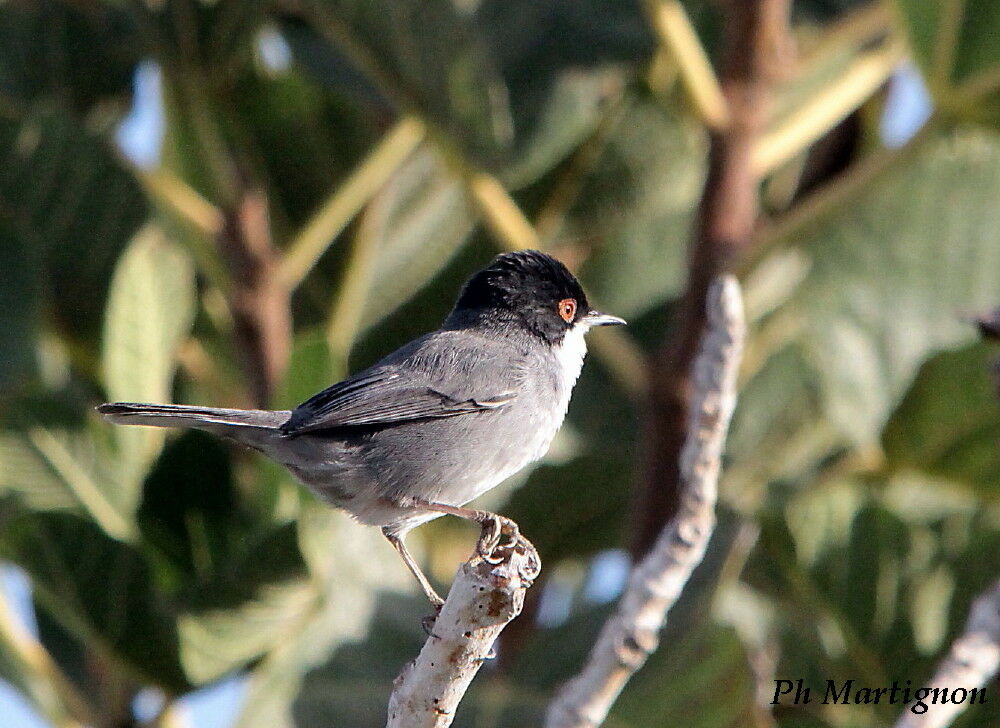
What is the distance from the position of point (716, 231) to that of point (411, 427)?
0.94m

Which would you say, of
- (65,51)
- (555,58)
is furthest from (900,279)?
(65,51)

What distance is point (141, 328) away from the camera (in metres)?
3.50

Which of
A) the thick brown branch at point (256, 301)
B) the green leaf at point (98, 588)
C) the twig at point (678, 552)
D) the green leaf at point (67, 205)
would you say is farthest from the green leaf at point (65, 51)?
the twig at point (678, 552)

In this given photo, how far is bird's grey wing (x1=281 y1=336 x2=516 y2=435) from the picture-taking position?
10.9ft

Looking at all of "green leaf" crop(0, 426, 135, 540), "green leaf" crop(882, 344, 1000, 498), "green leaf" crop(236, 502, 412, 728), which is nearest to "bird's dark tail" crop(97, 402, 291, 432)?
"green leaf" crop(236, 502, 412, 728)

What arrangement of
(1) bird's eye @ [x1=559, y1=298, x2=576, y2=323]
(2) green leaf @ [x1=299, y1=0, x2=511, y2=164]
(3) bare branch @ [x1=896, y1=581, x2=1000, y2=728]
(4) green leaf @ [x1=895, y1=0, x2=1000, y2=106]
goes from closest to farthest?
(3) bare branch @ [x1=896, y1=581, x2=1000, y2=728], (4) green leaf @ [x1=895, y1=0, x2=1000, y2=106], (2) green leaf @ [x1=299, y1=0, x2=511, y2=164], (1) bird's eye @ [x1=559, y1=298, x2=576, y2=323]

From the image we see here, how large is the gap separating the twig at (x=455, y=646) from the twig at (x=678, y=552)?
6.9 inches

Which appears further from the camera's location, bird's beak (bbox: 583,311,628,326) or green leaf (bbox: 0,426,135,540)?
bird's beak (bbox: 583,311,628,326)

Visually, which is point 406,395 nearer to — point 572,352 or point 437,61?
point 572,352

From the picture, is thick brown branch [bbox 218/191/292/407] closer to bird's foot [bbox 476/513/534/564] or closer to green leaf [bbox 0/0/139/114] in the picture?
green leaf [bbox 0/0/139/114]

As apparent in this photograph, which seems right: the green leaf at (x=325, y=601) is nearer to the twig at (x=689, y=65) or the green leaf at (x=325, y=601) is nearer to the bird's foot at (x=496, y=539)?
the bird's foot at (x=496, y=539)

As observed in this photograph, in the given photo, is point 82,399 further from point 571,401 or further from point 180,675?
point 571,401

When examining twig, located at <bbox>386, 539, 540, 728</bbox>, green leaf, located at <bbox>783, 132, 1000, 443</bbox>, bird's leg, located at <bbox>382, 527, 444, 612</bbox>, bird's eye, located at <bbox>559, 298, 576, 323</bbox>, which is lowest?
green leaf, located at <bbox>783, 132, 1000, 443</bbox>

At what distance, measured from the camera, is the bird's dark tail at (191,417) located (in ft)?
10.2
